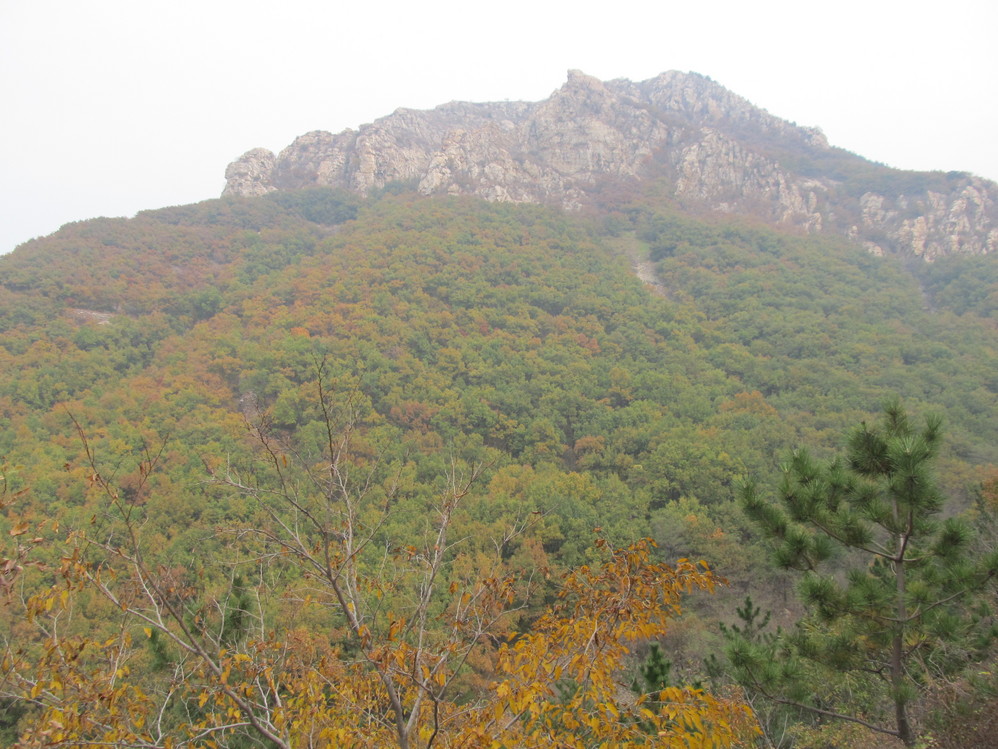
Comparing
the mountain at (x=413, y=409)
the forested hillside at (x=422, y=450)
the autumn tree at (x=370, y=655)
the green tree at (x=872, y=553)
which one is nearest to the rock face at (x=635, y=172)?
the mountain at (x=413, y=409)

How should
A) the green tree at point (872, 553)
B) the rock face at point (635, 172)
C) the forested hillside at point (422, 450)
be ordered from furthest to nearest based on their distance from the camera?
the rock face at point (635, 172), the green tree at point (872, 553), the forested hillside at point (422, 450)

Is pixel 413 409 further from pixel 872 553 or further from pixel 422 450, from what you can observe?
pixel 872 553

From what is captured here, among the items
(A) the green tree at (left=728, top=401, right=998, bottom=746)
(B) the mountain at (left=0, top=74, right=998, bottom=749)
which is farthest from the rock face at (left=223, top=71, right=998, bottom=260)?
(A) the green tree at (left=728, top=401, right=998, bottom=746)

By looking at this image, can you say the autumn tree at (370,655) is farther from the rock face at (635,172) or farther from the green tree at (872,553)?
the rock face at (635,172)

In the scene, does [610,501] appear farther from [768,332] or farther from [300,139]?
[300,139]

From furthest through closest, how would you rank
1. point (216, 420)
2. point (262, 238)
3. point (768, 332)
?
point (262, 238), point (768, 332), point (216, 420)

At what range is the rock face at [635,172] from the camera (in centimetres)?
6681

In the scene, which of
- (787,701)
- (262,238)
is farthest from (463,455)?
(262,238)

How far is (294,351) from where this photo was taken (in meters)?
34.0

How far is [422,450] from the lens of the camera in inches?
1129

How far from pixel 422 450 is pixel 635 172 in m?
71.3

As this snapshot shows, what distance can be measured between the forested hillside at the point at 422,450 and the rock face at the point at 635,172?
373 inches

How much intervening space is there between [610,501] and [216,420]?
68.9 feet

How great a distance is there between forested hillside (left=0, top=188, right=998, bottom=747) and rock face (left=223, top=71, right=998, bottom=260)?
947 centimetres
